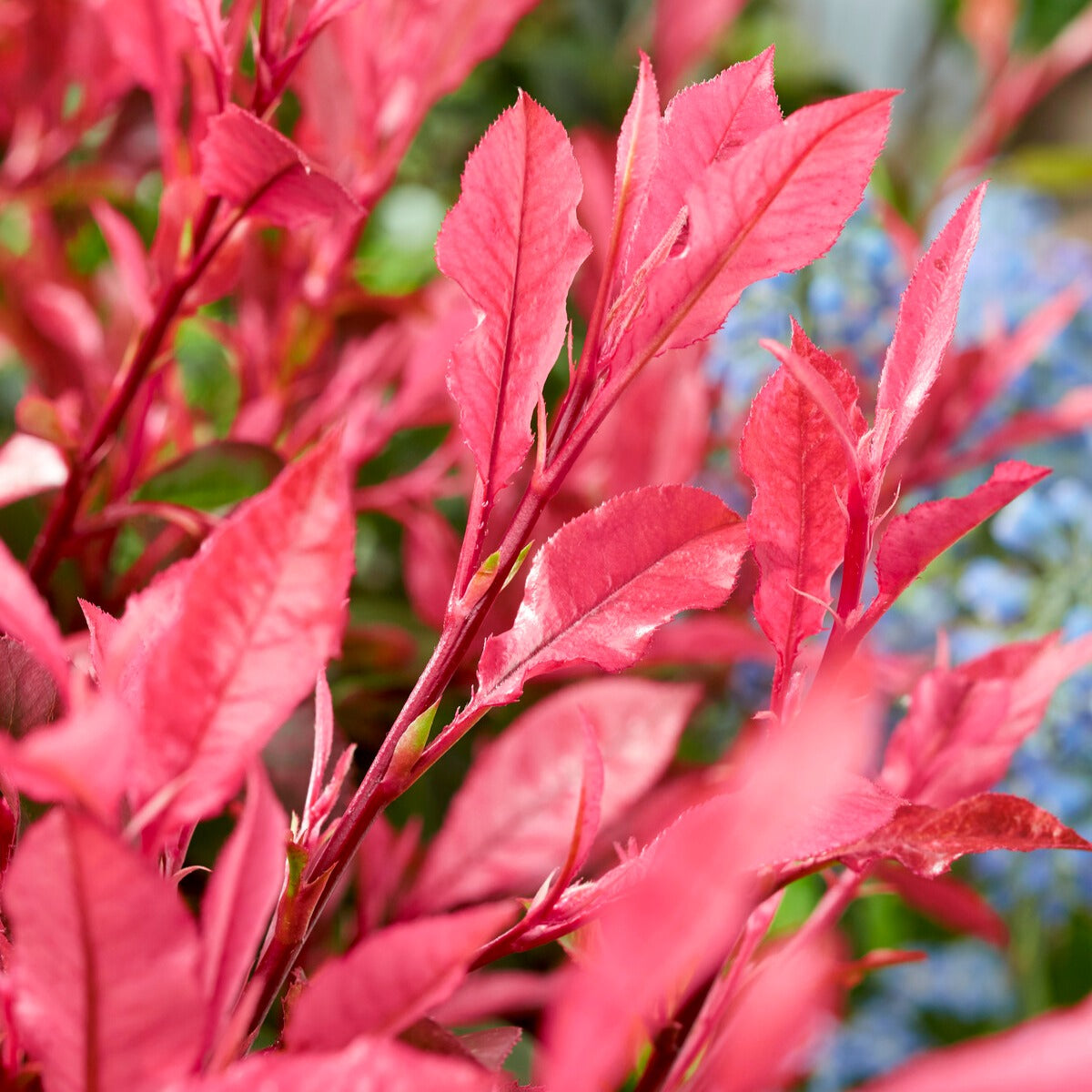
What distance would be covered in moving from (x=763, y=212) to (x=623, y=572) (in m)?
0.06

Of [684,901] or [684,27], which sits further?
[684,27]

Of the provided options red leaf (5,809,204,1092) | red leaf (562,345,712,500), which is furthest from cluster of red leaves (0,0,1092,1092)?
red leaf (562,345,712,500)

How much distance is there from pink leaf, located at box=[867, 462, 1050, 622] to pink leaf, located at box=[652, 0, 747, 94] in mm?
407

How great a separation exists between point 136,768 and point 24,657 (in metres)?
0.07

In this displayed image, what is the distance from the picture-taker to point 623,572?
0.17 meters

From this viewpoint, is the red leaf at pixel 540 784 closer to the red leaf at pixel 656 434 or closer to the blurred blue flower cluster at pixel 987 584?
the red leaf at pixel 656 434

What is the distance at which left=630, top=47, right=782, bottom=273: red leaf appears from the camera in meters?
0.17

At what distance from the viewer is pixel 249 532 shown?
12 cm

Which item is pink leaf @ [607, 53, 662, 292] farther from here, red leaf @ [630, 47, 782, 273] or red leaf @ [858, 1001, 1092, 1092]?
red leaf @ [858, 1001, 1092, 1092]

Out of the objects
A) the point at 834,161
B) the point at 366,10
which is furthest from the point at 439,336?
the point at 834,161

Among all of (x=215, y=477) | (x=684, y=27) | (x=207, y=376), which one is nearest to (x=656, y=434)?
(x=215, y=477)

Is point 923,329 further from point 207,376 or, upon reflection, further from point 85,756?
point 207,376

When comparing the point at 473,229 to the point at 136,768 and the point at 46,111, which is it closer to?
Answer: the point at 136,768

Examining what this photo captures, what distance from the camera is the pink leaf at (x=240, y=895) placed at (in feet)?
0.41
